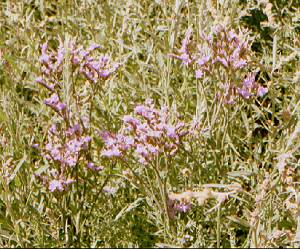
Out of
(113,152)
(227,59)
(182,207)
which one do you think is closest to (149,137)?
(113,152)

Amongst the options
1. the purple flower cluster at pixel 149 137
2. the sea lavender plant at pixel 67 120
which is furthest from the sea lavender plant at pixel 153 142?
the sea lavender plant at pixel 67 120

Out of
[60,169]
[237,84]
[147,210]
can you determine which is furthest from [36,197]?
[237,84]

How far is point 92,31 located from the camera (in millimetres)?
2574

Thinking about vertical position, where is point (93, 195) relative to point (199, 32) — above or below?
below

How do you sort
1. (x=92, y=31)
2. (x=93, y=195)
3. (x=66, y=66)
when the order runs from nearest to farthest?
(x=66, y=66)
(x=93, y=195)
(x=92, y=31)

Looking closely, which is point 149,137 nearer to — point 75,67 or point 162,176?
point 162,176

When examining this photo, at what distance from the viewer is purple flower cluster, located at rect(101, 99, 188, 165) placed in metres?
1.73

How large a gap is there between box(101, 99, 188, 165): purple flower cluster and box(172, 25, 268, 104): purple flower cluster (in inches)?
8.7

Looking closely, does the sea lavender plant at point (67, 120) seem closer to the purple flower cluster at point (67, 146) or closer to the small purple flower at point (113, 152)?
the purple flower cluster at point (67, 146)

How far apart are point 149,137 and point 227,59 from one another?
384 mm

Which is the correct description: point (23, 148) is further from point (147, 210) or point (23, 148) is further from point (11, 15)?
point (11, 15)

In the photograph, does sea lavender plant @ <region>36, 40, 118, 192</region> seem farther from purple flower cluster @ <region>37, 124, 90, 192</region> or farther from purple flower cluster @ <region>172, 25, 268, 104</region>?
purple flower cluster @ <region>172, 25, 268, 104</region>

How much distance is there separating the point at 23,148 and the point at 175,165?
546mm

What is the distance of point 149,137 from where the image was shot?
1.73 m
